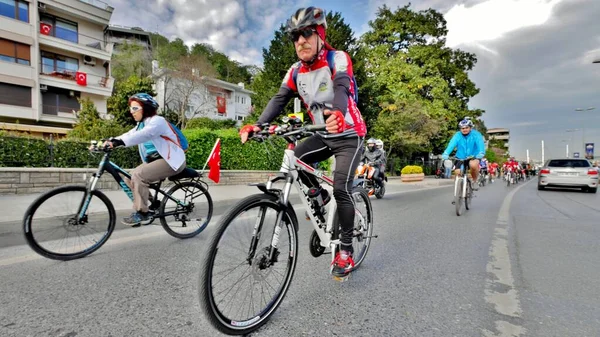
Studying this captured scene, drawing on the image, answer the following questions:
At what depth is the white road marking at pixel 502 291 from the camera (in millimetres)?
1984

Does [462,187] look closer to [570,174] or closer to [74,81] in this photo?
[570,174]

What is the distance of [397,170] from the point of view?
29.5m

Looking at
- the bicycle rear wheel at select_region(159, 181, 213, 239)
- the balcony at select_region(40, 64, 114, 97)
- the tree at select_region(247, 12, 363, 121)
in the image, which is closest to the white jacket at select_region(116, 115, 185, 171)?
the bicycle rear wheel at select_region(159, 181, 213, 239)

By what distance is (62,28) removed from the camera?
27.4 metres

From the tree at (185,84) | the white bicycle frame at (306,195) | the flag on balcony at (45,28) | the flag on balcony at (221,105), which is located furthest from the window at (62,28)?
the white bicycle frame at (306,195)

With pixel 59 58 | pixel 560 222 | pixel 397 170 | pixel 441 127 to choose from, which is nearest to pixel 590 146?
pixel 441 127

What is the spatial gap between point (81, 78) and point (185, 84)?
898 centimetres

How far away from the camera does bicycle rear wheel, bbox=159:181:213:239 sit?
4098 mm

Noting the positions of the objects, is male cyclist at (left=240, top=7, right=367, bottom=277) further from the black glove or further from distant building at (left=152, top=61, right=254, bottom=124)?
distant building at (left=152, top=61, right=254, bottom=124)

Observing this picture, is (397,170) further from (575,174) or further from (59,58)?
(59,58)

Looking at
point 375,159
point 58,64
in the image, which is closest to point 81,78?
point 58,64

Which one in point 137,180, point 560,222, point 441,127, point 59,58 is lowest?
point 560,222

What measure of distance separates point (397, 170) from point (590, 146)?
51.5 metres

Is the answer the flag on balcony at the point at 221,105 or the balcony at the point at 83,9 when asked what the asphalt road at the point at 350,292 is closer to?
the balcony at the point at 83,9
